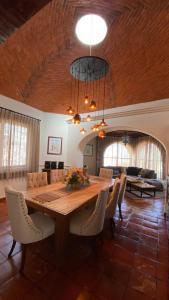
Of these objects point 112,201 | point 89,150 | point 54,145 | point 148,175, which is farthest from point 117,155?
point 112,201

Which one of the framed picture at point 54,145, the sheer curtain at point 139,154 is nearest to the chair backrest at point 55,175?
the framed picture at point 54,145

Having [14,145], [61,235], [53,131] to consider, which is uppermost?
[53,131]

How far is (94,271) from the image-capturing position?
158cm

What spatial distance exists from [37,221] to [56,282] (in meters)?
0.66

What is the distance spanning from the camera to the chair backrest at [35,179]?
2.66 metres

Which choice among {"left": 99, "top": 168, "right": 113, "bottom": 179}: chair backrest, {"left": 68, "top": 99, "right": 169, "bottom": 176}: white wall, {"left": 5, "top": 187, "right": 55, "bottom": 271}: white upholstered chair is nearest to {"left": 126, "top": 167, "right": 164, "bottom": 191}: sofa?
{"left": 68, "top": 99, "right": 169, "bottom": 176}: white wall

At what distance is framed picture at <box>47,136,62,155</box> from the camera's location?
4.98m

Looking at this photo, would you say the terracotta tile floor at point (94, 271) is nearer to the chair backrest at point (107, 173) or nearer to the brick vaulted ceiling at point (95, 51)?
the chair backrest at point (107, 173)

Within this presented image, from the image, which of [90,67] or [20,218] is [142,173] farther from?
[20,218]

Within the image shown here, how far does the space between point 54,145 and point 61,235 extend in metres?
3.77

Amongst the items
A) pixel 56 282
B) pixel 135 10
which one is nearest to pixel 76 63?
pixel 135 10

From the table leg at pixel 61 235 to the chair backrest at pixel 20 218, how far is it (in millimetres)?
251

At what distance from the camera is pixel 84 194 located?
2.19 metres

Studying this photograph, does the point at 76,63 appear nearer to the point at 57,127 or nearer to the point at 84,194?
the point at 84,194
